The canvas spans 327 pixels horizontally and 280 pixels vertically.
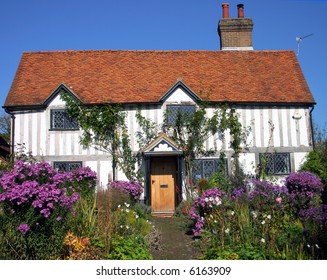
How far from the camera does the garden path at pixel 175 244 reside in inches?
307

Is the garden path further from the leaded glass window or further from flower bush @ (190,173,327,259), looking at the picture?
the leaded glass window

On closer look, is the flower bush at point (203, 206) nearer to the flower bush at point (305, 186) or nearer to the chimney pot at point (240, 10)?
the flower bush at point (305, 186)

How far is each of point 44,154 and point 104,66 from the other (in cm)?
511

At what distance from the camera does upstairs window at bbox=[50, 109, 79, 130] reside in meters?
15.0

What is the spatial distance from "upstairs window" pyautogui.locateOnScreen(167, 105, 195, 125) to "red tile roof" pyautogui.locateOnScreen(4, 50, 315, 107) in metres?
0.67

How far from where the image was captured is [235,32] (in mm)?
18766

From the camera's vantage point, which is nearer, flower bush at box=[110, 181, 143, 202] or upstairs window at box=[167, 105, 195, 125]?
flower bush at box=[110, 181, 143, 202]

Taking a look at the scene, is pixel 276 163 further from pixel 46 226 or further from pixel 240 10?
pixel 46 226

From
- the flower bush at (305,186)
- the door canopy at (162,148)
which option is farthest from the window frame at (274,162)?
the door canopy at (162,148)

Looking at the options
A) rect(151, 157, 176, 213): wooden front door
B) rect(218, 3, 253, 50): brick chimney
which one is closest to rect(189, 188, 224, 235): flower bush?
rect(151, 157, 176, 213): wooden front door

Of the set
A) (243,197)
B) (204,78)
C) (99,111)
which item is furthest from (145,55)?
(243,197)

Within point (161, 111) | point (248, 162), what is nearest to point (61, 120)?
point (161, 111)

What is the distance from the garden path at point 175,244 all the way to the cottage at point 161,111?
11.7ft

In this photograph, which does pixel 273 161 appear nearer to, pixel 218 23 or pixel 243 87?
pixel 243 87
